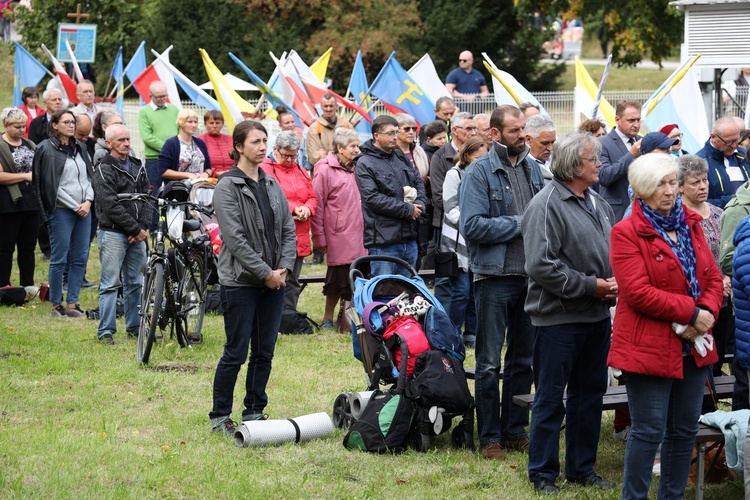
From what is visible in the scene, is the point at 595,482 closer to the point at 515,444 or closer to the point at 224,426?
the point at 515,444

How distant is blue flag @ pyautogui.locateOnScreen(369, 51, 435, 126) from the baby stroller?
8972 millimetres

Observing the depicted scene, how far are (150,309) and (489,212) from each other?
13.5 ft

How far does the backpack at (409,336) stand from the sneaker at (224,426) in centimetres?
117

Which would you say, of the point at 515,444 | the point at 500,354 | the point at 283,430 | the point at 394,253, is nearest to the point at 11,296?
the point at 394,253

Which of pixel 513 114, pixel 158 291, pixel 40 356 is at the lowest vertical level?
pixel 40 356

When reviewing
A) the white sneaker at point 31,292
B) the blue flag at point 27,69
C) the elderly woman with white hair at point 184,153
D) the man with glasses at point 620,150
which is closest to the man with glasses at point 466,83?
the blue flag at point 27,69

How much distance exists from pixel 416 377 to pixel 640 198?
2196 mm

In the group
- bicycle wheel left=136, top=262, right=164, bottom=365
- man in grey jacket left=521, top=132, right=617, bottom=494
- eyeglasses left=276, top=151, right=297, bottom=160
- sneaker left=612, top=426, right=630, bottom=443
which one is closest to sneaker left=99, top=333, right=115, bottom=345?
bicycle wheel left=136, top=262, right=164, bottom=365

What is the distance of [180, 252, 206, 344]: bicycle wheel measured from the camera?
10461 millimetres

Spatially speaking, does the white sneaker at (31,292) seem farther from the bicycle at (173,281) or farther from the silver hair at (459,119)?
the silver hair at (459,119)

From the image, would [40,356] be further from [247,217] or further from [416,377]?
[416,377]

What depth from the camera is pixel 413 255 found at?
1084 centimetres

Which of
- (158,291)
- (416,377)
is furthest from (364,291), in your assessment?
(158,291)

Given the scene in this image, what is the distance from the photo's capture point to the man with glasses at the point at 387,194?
10398 millimetres
